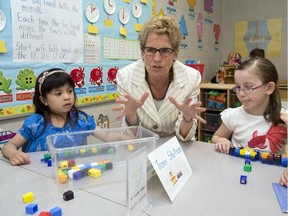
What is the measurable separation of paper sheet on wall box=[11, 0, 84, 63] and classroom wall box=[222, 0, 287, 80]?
280 centimetres

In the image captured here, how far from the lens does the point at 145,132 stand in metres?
1.00

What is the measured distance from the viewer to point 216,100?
10.1 feet

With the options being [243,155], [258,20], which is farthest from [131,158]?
[258,20]

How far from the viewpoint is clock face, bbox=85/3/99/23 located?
6.06ft

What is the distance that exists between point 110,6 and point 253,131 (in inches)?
54.3

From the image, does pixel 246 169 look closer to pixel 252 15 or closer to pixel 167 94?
pixel 167 94

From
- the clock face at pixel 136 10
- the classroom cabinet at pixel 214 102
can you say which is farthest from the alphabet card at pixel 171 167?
the classroom cabinet at pixel 214 102

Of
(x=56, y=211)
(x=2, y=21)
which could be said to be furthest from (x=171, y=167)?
(x=2, y=21)

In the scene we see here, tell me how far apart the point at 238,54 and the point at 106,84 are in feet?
7.54

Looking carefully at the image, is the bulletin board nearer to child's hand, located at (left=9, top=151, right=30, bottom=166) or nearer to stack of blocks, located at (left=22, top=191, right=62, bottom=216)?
child's hand, located at (left=9, top=151, right=30, bottom=166)

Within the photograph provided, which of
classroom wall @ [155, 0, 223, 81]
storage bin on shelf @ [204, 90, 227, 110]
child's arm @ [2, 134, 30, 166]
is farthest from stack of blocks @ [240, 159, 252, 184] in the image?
storage bin on shelf @ [204, 90, 227, 110]

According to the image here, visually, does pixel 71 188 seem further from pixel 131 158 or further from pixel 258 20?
pixel 258 20

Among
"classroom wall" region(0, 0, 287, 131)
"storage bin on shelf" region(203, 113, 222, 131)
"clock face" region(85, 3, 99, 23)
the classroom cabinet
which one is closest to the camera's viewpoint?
"clock face" region(85, 3, 99, 23)

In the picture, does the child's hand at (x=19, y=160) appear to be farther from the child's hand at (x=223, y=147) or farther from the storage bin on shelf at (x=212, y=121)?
the storage bin on shelf at (x=212, y=121)
